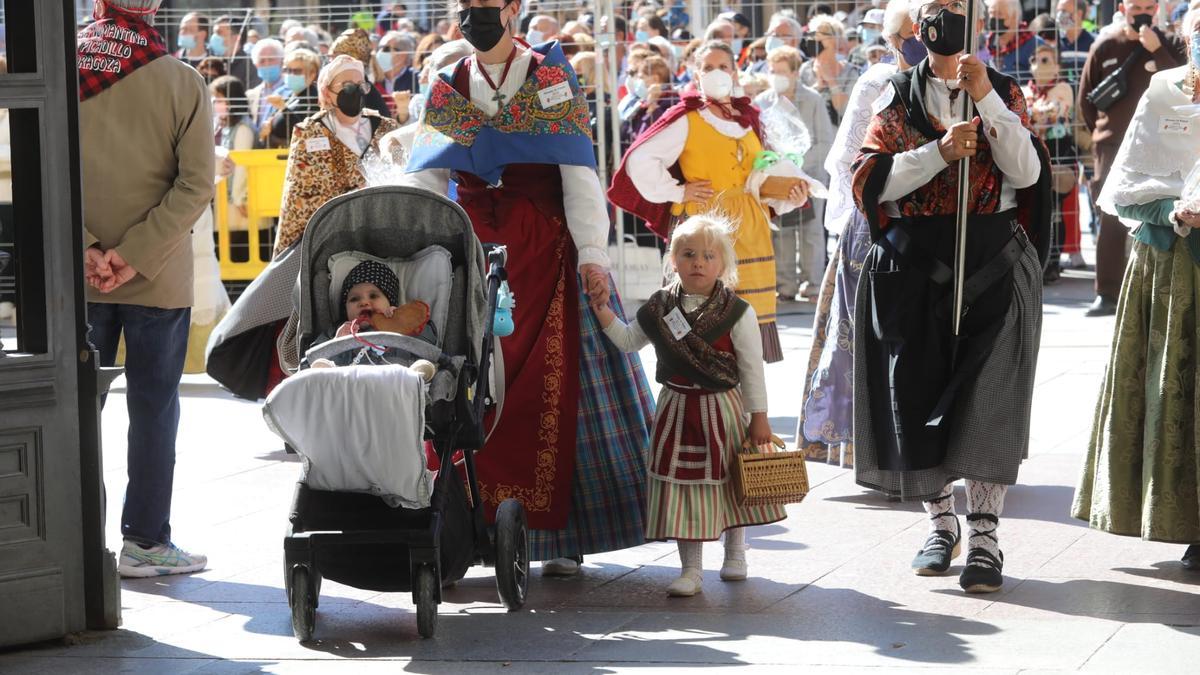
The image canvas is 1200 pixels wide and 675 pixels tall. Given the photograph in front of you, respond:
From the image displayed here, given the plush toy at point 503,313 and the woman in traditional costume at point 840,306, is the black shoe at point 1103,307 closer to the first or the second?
the woman in traditional costume at point 840,306

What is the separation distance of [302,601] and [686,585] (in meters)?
1.23

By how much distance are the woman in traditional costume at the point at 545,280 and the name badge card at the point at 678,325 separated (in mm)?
257

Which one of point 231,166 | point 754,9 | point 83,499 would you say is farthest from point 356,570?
point 754,9

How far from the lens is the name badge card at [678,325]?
5.82 meters

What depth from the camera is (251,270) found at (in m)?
14.1

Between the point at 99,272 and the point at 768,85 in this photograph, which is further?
the point at 768,85

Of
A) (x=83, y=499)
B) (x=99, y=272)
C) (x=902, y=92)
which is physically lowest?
(x=83, y=499)

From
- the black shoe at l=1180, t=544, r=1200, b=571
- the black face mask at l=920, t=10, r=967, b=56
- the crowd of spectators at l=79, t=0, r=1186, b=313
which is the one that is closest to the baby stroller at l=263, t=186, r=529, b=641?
the black face mask at l=920, t=10, r=967, b=56

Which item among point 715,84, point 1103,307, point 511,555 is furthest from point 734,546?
point 1103,307

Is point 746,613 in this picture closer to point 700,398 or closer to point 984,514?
point 700,398

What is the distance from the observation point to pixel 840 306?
7.70 m

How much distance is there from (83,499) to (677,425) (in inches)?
70.2

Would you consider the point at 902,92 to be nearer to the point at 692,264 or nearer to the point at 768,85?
the point at 692,264

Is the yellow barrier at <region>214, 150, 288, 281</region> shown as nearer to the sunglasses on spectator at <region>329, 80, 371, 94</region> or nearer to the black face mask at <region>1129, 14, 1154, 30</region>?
the sunglasses on spectator at <region>329, 80, 371, 94</region>
